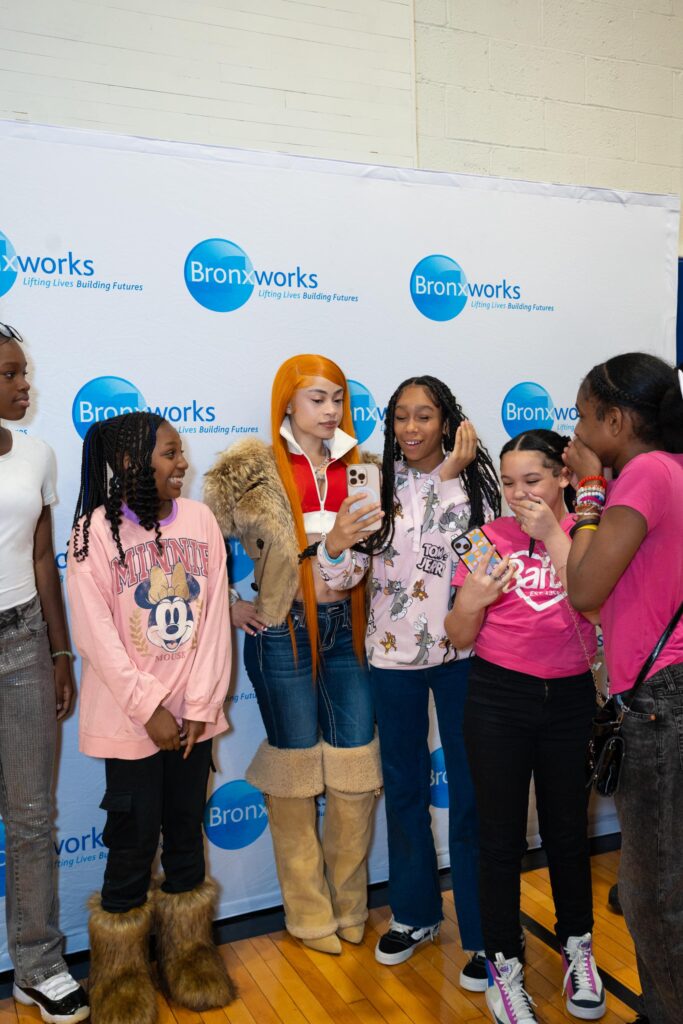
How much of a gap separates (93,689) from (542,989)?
1458mm

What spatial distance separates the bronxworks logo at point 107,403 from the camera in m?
2.59

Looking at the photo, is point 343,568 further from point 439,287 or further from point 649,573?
point 439,287

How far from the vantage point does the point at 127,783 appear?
226 cm

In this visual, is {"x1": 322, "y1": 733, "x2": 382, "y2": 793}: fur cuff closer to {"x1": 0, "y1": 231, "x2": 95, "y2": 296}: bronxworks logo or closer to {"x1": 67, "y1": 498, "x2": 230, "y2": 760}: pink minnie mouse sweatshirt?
{"x1": 67, "y1": 498, "x2": 230, "y2": 760}: pink minnie mouse sweatshirt

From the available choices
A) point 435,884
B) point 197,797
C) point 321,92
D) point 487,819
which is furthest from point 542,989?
point 321,92

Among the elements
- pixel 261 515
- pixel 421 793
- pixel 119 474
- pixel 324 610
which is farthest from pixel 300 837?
pixel 119 474

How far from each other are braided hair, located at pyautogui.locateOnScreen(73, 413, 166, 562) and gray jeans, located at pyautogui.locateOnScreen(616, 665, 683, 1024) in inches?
50.3

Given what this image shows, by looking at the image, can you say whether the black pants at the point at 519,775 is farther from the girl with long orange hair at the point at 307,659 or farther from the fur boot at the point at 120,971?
the fur boot at the point at 120,971

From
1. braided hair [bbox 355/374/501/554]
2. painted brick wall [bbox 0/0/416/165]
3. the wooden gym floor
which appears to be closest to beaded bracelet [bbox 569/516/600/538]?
braided hair [bbox 355/374/501/554]

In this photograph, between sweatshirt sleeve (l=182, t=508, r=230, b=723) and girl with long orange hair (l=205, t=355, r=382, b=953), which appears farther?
girl with long orange hair (l=205, t=355, r=382, b=953)

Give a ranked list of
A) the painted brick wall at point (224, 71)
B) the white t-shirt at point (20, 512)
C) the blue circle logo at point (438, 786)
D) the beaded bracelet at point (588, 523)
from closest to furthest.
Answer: the beaded bracelet at point (588, 523) < the white t-shirt at point (20, 512) < the painted brick wall at point (224, 71) < the blue circle logo at point (438, 786)

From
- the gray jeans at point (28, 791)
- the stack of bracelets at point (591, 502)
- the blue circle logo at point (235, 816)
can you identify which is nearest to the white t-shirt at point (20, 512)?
the gray jeans at point (28, 791)

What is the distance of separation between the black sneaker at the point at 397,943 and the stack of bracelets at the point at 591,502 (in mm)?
1403

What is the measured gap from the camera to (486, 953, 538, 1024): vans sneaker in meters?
2.14
